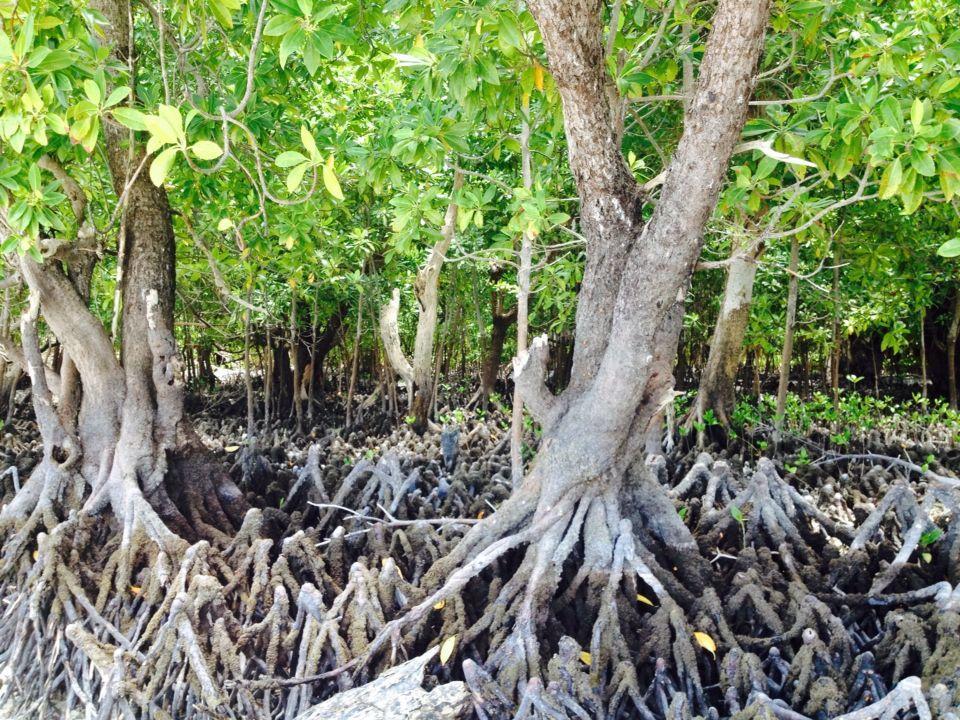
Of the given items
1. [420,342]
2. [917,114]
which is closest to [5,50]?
[917,114]

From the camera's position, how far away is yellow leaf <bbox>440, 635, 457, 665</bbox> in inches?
109

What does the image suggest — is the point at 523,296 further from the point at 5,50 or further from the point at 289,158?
the point at 5,50

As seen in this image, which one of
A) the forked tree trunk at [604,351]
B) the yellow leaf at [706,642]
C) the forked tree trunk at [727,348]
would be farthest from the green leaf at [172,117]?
the forked tree trunk at [727,348]

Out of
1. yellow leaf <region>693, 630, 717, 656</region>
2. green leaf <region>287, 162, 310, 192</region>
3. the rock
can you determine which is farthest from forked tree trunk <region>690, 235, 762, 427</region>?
green leaf <region>287, 162, 310, 192</region>

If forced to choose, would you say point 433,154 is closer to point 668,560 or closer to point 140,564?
point 668,560

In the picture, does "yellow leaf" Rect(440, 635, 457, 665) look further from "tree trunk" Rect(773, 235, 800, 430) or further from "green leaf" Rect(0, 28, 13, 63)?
"tree trunk" Rect(773, 235, 800, 430)

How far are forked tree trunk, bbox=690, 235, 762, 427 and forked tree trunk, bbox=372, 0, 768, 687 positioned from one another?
271 cm

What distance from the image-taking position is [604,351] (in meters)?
3.00

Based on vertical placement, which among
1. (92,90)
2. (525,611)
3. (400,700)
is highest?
(92,90)

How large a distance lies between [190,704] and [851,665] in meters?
2.43

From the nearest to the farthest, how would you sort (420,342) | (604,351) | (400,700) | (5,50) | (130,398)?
(5,50)
(400,700)
(604,351)
(130,398)
(420,342)

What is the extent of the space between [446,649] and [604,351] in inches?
50.0

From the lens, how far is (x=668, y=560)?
127 inches

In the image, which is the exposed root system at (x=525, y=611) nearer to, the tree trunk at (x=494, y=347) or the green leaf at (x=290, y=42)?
the green leaf at (x=290, y=42)
